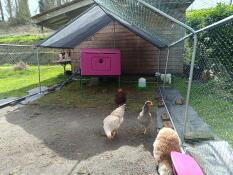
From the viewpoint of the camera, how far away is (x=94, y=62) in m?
7.34

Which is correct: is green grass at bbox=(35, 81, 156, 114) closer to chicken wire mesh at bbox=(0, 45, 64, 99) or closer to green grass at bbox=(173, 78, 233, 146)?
chicken wire mesh at bbox=(0, 45, 64, 99)

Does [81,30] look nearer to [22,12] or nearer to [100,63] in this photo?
[100,63]

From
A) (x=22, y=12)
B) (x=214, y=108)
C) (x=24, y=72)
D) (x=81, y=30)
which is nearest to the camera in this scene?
(x=214, y=108)

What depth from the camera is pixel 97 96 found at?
752 cm

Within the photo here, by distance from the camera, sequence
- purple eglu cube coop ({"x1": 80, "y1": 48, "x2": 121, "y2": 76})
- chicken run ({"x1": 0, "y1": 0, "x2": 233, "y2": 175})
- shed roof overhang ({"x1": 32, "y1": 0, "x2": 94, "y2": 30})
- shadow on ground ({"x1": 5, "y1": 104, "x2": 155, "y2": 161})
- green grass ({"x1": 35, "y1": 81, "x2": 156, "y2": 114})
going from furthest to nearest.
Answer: shed roof overhang ({"x1": 32, "y1": 0, "x2": 94, "y2": 30}) < purple eglu cube coop ({"x1": 80, "y1": 48, "x2": 121, "y2": 76}) < green grass ({"x1": 35, "y1": 81, "x2": 156, "y2": 114}) < shadow on ground ({"x1": 5, "y1": 104, "x2": 155, "y2": 161}) < chicken run ({"x1": 0, "y1": 0, "x2": 233, "y2": 175})

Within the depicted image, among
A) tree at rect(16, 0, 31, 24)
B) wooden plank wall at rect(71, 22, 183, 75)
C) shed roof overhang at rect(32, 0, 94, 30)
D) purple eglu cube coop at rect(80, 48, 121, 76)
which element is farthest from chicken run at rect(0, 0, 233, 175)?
tree at rect(16, 0, 31, 24)

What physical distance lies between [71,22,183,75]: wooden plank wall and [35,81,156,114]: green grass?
177cm

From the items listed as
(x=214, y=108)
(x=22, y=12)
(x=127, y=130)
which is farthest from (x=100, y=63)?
(x=22, y=12)

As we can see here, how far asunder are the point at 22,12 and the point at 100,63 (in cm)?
3033

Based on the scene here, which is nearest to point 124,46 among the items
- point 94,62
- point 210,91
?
point 94,62

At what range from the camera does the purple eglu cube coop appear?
7.30 meters

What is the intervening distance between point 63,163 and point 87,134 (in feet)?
3.71

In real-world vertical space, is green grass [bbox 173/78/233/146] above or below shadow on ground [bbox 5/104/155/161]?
above

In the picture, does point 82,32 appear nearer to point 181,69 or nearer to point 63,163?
point 181,69
